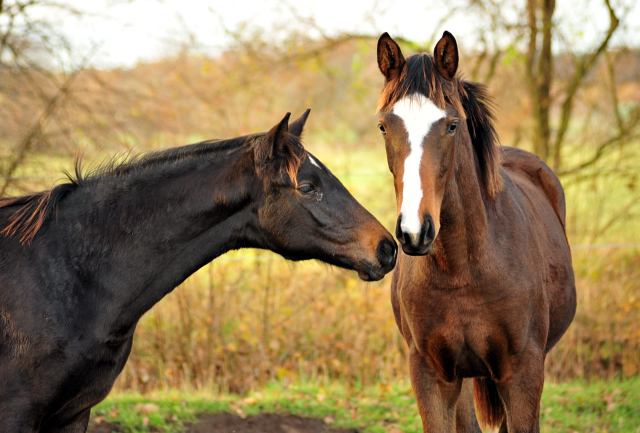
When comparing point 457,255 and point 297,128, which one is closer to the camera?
point 457,255

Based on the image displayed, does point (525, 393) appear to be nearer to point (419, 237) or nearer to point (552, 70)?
point (419, 237)

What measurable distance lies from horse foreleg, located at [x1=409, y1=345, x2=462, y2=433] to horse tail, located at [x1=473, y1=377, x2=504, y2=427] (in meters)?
1.01

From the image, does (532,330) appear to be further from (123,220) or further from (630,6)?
(630,6)

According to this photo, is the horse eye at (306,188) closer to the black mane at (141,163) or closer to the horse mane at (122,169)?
the horse mane at (122,169)

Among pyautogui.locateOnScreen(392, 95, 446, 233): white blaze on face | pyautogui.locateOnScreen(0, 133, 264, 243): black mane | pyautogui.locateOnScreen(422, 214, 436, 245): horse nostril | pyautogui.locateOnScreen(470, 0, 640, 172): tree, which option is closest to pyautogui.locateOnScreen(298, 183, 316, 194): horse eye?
pyautogui.locateOnScreen(0, 133, 264, 243): black mane

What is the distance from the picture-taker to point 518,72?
8.91 meters

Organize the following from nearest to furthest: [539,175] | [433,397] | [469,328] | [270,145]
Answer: [270,145], [469,328], [433,397], [539,175]

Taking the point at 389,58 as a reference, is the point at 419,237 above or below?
below

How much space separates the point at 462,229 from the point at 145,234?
1.67 meters

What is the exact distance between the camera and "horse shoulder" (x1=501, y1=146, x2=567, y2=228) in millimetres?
4387

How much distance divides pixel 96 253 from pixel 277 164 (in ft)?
3.38

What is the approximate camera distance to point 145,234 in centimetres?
275

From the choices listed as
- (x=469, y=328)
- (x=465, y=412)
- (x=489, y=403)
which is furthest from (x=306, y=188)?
(x=489, y=403)

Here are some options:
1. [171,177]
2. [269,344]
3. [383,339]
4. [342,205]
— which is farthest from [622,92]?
[171,177]
